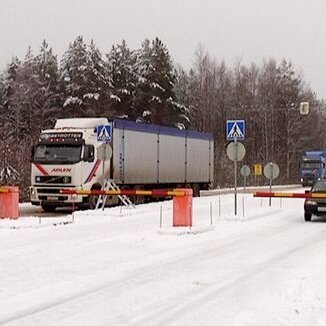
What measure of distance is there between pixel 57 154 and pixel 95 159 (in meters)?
1.40

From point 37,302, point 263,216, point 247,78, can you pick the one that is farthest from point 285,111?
point 37,302

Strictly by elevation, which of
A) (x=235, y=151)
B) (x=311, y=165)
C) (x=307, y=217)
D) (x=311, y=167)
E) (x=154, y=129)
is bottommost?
(x=307, y=217)

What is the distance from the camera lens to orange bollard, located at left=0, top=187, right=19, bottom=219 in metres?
19.0

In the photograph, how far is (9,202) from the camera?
62.4ft

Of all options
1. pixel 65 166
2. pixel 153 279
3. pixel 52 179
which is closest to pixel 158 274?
pixel 153 279

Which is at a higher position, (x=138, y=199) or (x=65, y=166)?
(x=65, y=166)

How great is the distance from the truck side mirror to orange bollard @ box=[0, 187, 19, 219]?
6.70 metres

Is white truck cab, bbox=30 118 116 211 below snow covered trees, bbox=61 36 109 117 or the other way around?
below

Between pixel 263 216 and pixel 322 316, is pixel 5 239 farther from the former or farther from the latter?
pixel 263 216

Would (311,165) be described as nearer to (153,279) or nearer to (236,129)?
(236,129)

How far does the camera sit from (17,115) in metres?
67.6

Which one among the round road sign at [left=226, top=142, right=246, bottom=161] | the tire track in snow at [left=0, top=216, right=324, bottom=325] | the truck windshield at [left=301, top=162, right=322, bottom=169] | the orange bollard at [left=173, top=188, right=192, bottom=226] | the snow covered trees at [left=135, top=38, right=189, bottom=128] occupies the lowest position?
the tire track in snow at [left=0, top=216, right=324, bottom=325]

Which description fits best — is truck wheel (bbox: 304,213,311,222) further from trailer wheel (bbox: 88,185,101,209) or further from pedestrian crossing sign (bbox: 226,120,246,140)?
trailer wheel (bbox: 88,185,101,209)

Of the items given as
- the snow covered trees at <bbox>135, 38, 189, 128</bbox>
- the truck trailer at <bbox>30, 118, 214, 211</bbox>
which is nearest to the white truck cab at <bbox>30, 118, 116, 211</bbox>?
the truck trailer at <bbox>30, 118, 214, 211</bbox>
